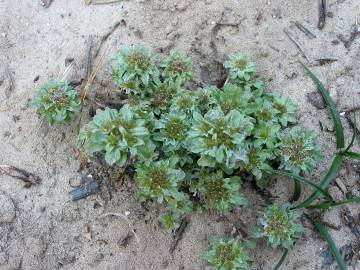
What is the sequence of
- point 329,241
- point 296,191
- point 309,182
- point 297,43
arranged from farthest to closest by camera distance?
point 297,43, point 296,191, point 329,241, point 309,182

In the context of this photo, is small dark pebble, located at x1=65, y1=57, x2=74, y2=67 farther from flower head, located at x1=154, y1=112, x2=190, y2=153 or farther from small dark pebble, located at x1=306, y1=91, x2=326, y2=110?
small dark pebble, located at x1=306, y1=91, x2=326, y2=110

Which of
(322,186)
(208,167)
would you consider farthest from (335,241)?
(208,167)

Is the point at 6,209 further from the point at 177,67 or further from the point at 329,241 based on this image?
the point at 329,241

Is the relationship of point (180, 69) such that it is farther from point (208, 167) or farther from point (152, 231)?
point (152, 231)

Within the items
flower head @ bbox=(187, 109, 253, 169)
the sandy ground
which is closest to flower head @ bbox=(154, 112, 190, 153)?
flower head @ bbox=(187, 109, 253, 169)

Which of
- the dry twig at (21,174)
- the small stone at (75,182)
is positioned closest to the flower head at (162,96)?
the small stone at (75,182)

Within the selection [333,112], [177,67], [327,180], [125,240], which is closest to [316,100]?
[333,112]
